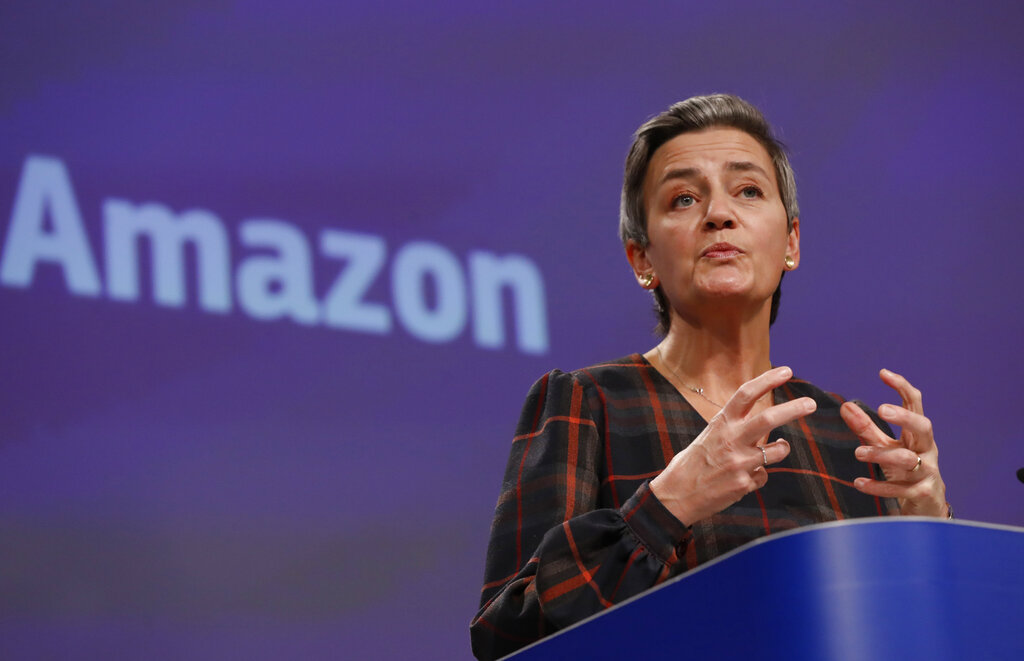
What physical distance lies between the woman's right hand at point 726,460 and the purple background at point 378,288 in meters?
1.29

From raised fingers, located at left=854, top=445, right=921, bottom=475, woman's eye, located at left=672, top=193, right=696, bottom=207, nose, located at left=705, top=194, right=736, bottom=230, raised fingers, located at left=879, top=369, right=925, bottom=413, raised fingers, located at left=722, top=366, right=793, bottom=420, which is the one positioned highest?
woman's eye, located at left=672, top=193, right=696, bottom=207

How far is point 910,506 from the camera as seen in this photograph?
1279 mm

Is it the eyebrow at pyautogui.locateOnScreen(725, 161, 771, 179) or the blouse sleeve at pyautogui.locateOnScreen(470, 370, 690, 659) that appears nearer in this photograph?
the blouse sleeve at pyautogui.locateOnScreen(470, 370, 690, 659)

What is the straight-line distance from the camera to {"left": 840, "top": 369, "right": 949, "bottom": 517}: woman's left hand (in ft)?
3.85

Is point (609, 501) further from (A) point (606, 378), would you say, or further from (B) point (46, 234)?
(B) point (46, 234)

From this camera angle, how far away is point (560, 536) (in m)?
1.16

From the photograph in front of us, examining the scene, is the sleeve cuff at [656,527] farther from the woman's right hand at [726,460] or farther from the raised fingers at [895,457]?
the raised fingers at [895,457]

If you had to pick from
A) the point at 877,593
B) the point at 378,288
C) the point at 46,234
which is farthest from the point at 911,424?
the point at 46,234

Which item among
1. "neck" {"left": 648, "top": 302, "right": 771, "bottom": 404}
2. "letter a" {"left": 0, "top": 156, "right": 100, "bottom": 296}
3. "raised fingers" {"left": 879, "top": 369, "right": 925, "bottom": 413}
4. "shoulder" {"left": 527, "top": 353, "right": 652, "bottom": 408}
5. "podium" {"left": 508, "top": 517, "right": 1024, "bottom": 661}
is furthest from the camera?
"letter a" {"left": 0, "top": 156, "right": 100, "bottom": 296}

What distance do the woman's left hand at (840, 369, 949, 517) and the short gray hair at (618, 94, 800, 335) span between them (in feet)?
1.67

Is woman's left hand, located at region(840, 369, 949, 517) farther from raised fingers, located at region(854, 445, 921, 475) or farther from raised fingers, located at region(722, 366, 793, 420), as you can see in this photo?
raised fingers, located at region(722, 366, 793, 420)

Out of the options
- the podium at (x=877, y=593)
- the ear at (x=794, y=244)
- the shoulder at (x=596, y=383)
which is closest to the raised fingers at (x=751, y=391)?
the podium at (x=877, y=593)

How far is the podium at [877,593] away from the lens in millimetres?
716

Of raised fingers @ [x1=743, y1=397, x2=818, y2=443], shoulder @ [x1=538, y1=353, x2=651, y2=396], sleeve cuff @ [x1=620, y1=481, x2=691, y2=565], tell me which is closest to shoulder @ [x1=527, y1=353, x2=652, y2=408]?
shoulder @ [x1=538, y1=353, x2=651, y2=396]
